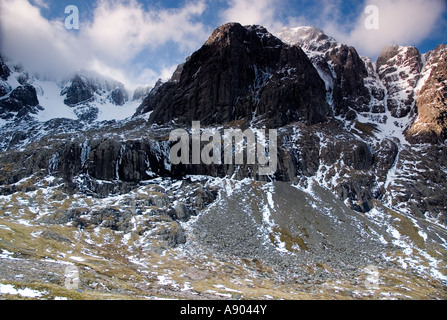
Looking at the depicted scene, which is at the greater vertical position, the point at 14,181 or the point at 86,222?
the point at 14,181

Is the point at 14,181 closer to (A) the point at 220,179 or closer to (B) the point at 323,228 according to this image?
(A) the point at 220,179

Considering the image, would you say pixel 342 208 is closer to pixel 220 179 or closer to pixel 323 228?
pixel 323 228

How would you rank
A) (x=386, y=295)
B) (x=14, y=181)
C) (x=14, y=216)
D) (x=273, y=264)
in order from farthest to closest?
(x=14, y=181) < (x=14, y=216) < (x=273, y=264) < (x=386, y=295)

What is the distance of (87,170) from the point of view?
538 ft

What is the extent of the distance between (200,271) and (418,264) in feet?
257

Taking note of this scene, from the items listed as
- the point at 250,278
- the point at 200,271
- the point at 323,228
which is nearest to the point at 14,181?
the point at 200,271

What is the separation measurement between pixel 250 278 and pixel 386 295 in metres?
36.4

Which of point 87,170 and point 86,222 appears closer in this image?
point 86,222

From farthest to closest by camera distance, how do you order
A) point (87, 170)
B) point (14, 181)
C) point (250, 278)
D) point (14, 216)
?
point (87, 170) < point (14, 181) < point (14, 216) < point (250, 278)
